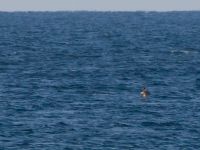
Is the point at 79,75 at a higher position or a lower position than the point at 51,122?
higher

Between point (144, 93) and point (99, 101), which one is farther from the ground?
point (144, 93)

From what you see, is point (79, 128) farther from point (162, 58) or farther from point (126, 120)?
point (162, 58)

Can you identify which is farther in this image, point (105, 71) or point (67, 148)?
point (105, 71)

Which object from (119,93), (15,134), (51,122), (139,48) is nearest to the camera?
(15,134)

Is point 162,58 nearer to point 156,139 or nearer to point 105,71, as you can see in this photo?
point 105,71

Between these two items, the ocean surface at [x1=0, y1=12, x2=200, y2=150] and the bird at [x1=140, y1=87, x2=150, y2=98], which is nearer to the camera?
the ocean surface at [x1=0, y1=12, x2=200, y2=150]

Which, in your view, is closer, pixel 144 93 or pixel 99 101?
pixel 99 101

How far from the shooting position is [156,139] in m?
74.1

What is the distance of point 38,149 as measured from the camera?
70312 millimetres

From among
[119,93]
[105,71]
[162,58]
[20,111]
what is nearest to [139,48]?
[162,58]

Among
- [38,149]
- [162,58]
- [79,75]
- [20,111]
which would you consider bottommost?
[38,149]

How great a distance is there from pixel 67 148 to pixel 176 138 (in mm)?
9629

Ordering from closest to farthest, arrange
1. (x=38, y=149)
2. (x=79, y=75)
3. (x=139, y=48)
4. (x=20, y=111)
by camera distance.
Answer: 1. (x=38, y=149)
2. (x=20, y=111)
3. (x=79, y=75)
4. (x=139, y=48)

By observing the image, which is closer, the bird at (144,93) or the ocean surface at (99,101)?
the ocean surface at (99,101)
